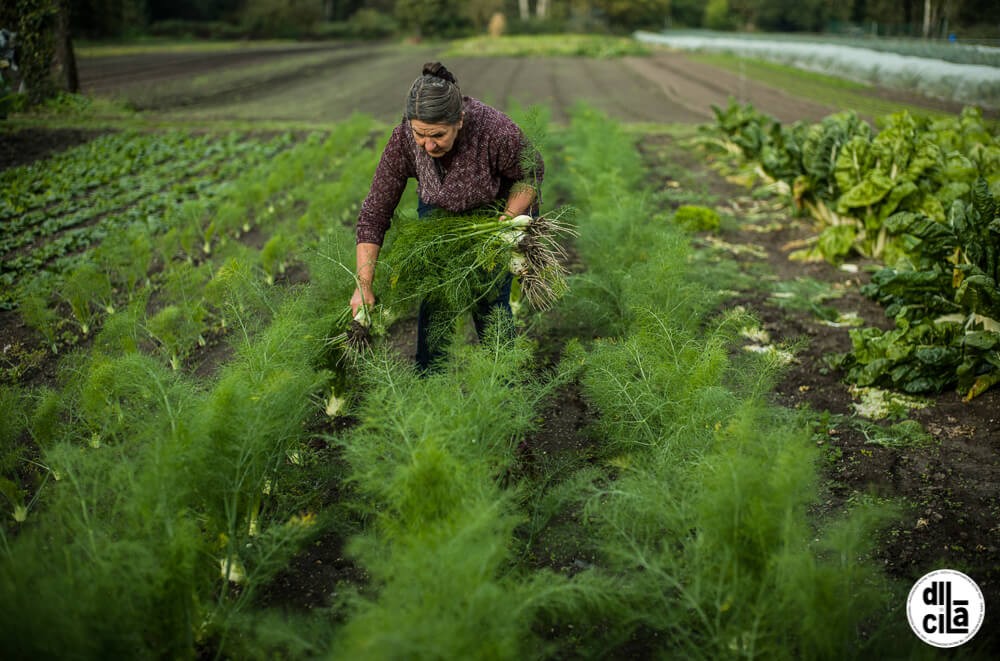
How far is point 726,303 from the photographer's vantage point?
6.12 metres

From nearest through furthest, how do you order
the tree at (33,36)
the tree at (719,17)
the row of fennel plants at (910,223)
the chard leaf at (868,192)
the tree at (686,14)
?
1. the row of fennel plants at (910,223)
2. the chard leaf at (868,192)
3. the tree at (33,36)
4. the tree at (719,17)
5. the tree at (686,14)

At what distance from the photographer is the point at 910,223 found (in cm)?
545

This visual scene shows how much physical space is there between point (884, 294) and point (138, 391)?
188 inches

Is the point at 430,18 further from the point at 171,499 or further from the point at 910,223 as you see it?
the point at 171,499

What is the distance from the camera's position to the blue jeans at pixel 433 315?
3.91m

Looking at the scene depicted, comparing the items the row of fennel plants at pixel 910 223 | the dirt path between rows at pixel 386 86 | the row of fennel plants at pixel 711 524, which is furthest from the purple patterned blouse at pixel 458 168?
the dirt path between rows at pixel 386 86

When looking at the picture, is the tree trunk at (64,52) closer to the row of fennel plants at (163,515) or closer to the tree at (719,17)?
the row of fennel plants at (163,515)

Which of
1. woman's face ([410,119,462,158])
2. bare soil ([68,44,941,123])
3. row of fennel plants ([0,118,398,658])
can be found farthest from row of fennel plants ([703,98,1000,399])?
bare soil ([68,44,941,123])

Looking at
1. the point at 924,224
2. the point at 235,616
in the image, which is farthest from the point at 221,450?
the point at 924,224

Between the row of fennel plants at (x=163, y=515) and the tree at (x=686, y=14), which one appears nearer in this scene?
the row of fennel plants at (x=163, y=515)

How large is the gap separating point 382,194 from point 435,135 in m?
0.51

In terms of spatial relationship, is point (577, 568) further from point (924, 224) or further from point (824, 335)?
point (924, 224)

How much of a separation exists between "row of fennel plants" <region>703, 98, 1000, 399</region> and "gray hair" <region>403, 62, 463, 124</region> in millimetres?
3078

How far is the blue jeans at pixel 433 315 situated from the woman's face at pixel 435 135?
456 millimetres
